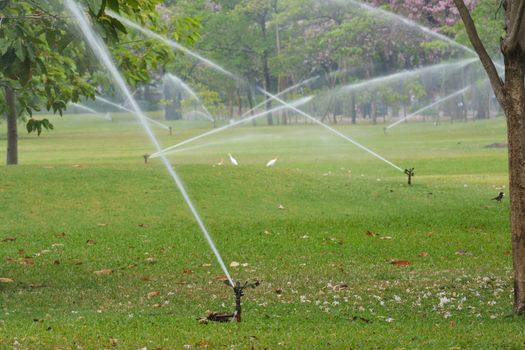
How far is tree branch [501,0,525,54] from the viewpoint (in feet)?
27.7

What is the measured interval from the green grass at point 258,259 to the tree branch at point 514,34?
92.7 inches

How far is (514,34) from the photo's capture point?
8.45 metres

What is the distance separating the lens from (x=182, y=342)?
732cm

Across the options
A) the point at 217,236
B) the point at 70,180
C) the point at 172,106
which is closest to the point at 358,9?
the point at 172,106

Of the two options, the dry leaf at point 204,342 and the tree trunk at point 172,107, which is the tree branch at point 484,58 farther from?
the tree trunk at point 172,107

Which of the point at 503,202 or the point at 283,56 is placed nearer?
the point at 503,202

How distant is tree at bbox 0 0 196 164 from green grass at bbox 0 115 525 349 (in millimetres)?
2303

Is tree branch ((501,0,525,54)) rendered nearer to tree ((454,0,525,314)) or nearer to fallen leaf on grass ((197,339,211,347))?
tree ((454,0,525,314))

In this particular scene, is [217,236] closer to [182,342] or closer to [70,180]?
[70,180]

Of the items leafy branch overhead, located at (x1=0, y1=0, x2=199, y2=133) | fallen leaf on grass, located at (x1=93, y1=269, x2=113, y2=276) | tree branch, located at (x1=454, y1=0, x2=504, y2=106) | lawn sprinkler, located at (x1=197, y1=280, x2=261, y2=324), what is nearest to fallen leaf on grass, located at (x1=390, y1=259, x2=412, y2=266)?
fallen leaf on grass, located at (x1=93, y1=269, x2=113, y2=276)

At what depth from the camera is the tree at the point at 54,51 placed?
29.5 ft

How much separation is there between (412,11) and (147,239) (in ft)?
148

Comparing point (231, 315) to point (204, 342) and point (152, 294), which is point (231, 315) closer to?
point (204, 342)

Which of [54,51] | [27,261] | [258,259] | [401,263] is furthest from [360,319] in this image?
[54,51]
